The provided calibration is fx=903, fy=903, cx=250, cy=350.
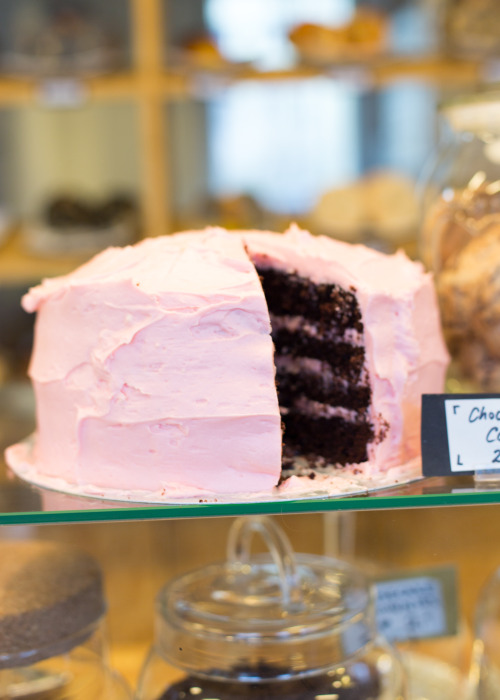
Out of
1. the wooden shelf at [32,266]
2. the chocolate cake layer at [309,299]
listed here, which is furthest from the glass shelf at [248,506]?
the wooden shelf at [32,266]

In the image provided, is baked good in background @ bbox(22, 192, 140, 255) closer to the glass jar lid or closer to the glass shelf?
the glass jar lid

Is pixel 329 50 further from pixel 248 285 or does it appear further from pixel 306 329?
pixel 248 285

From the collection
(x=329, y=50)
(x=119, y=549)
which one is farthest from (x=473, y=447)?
(x=329, y=50)

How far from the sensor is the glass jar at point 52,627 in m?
0.84

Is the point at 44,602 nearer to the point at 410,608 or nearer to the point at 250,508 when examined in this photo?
the point at 250,508

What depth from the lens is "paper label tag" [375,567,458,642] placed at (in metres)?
1.06

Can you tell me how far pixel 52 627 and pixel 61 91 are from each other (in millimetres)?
1952

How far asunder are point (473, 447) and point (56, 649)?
431 millimetres

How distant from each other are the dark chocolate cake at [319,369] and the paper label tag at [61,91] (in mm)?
1682

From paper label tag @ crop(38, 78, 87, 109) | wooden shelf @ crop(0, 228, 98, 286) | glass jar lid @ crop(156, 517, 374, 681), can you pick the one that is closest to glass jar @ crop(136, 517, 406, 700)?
glass jar lid @ crop(156, 517, 374, 681)

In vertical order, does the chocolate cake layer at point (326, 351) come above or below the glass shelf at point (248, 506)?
above

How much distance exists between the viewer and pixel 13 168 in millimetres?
3062

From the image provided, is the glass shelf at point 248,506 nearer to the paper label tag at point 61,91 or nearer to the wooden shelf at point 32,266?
the wooden shelf at point 32,266

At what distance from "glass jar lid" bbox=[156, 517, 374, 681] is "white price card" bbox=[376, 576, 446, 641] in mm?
90
